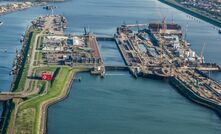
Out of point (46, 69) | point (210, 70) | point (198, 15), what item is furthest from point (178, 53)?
point (198, 15)

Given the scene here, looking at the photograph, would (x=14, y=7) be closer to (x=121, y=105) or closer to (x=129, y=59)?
(x=129, y=59)

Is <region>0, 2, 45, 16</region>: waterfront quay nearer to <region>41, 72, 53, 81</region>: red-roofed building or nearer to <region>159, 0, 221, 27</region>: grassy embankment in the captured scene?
<region>159, 0, 221, 27</region>: grassy embankment

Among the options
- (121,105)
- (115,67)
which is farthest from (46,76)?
(121,105)

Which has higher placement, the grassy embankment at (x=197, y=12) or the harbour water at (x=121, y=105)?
the grassy embankment at (x=197, y=12)

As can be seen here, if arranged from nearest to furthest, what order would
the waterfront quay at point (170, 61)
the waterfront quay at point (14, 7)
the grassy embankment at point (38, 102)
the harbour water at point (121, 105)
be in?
the grassy embankment at point (38, 102) < the harbour water at point (121, 105) < the waterfront quay at point (170, 61) < the waterfront quay at point (14, 7)

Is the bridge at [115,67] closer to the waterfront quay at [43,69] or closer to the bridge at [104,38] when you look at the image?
the waterfront quay at [43,69]

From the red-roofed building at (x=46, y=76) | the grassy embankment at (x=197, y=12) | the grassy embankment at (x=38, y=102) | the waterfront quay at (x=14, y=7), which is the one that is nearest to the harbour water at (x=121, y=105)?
the grassy embankment at (x=38, y=102)

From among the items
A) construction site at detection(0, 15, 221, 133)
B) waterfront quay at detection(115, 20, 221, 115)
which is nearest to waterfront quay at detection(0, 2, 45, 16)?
construction site at detection(0, 15, 221, 133)

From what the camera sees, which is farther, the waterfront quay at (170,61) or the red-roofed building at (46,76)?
the red-roofed building at (46,76)
